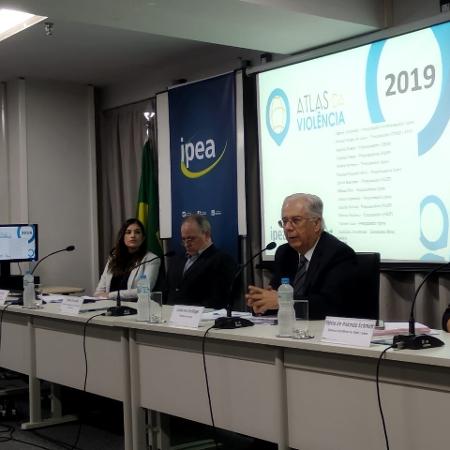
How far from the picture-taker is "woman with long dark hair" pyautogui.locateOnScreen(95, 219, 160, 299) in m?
4.65

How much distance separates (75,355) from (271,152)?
2067 millimetres

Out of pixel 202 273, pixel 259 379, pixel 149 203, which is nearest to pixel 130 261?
pixel 202 273

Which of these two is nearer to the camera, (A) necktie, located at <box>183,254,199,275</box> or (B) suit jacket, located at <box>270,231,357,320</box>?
(B) suit jacket, located at <box>270,231,357,320</box>

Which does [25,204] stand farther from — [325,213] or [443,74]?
[443,74]

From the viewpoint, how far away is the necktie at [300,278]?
3.08 metres

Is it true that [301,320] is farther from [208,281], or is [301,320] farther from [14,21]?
[14,21]

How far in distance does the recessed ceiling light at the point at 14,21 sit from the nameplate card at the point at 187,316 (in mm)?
2435

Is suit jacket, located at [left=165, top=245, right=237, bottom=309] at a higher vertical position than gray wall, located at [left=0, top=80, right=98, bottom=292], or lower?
lower

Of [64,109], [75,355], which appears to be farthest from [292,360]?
[64,109]

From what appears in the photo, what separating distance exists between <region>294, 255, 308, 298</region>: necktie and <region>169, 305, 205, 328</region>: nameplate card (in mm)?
495

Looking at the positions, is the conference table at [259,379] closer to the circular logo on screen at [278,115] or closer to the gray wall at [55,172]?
the circular logo on screen at [278,115]

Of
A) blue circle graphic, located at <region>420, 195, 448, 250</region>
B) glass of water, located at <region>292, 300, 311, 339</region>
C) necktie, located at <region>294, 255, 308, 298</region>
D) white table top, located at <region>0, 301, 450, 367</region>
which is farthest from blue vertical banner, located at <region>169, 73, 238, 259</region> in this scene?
glass of water, located at <region>292, 300, 311, 339</region>

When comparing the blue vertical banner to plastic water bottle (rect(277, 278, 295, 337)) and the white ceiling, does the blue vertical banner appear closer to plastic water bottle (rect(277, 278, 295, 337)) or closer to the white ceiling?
the white ceiling

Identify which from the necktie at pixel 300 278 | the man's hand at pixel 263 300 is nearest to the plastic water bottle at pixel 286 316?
the man's hand at pixel 263 300
